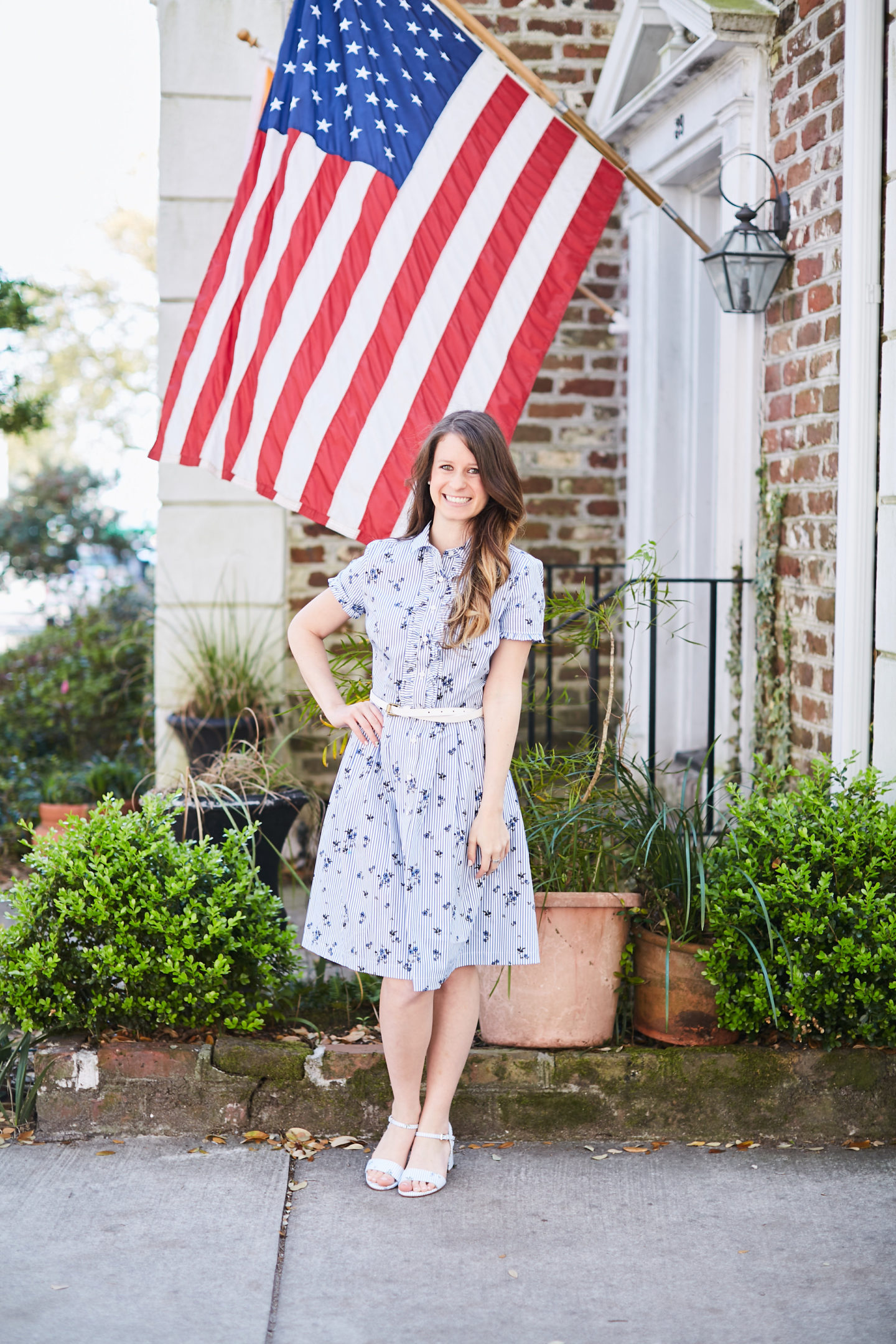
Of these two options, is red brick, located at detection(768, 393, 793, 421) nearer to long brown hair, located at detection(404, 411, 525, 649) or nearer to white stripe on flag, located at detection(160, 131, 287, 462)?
long brown hair, located at detection(404, 411, 525, 649)

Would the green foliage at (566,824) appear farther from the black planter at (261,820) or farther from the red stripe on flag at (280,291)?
the red stripe on flag at (280,291)

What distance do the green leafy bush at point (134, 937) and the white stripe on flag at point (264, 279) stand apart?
4.04 feet

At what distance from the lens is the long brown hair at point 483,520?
2533 millimetres

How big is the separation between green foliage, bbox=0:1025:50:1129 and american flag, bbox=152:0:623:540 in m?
1.61

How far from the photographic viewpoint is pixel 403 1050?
2.60 meters

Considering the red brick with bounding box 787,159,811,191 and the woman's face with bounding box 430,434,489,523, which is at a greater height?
the red brick with bounding box 787,159,811,191

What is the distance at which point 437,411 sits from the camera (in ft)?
11.7

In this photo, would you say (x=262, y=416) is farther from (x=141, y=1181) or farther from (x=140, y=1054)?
(x=141, y=1181)

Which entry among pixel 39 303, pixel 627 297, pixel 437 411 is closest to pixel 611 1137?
pixel 437 411

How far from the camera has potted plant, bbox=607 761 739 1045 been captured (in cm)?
289

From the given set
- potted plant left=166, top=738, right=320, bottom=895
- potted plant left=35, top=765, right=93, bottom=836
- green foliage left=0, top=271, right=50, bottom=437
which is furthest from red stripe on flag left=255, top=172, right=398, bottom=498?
potted plant left=35, top=765, right=93, bottom=836

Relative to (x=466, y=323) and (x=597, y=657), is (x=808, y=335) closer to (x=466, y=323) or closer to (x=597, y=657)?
(x=466, y=323)

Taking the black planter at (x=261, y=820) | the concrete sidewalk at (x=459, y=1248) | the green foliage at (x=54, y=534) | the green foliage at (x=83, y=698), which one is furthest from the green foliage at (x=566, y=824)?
the green foliage at (x=54, y=534)

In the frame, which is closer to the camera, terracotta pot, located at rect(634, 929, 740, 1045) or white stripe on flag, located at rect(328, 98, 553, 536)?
terracotta pot, located at rect(634, 929, 740, 1045)
